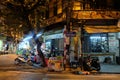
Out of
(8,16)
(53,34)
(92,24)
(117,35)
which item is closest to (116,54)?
(117,35)

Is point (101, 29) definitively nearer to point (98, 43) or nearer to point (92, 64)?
point (98, 43)

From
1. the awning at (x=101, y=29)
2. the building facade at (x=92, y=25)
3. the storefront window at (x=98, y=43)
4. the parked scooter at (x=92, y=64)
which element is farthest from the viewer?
→ the storefront window at (x=98, y=43)

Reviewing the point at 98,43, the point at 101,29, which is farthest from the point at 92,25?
the point at 98,43

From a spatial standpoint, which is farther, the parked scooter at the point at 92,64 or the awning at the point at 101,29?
the awning at the point at 101,29

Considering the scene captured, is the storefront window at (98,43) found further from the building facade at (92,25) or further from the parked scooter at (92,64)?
the parked scooter at (92,64)

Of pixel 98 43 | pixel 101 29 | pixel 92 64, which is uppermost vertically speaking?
pixel 101 29

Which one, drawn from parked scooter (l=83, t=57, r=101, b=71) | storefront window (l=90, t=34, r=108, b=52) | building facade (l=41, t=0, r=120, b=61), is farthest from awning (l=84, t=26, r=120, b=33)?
parked scooter (l=83, t=57, r=101, b=71)

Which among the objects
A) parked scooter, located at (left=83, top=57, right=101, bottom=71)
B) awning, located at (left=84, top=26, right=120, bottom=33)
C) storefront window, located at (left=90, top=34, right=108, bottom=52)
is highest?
awning, located at (left=84, top=26, right=120, bottom=33)

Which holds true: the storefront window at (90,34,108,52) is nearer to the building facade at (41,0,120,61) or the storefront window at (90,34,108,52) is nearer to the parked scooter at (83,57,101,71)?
the building facade at (41,0,120,61)

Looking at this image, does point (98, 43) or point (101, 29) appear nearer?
point (101, 29)

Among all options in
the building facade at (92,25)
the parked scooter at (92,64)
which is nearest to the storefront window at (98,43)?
the building facade at (92,25)

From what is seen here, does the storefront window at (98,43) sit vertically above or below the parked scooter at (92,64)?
above

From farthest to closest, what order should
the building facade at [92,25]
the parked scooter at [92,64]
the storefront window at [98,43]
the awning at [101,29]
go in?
the storefront window at [98,43], the building facade at [92,25], the awning at [101,29], the parked scooter at [92,64]

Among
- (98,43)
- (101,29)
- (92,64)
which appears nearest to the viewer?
(92,64)
